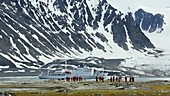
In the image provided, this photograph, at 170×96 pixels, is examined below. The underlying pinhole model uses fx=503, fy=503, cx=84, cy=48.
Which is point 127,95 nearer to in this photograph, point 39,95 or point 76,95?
point 76,95

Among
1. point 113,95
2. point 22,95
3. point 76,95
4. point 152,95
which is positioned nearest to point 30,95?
point 22,95

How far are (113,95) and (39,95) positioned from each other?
40.0 feet

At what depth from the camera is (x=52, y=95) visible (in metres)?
82.8

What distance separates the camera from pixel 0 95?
82562mm

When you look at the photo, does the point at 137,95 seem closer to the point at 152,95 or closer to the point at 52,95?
the point at 152,95

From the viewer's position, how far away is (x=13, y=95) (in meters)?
82.2

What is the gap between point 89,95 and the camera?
81.8 meters

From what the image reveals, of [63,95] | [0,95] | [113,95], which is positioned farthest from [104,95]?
[0,95]

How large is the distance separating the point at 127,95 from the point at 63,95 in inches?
413

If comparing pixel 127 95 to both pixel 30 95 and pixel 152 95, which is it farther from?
pixel 30 95

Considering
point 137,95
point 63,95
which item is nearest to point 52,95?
point 63,95

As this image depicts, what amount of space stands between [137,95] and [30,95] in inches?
688

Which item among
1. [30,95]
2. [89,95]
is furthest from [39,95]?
[89,95]

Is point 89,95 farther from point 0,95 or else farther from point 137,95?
point 0,95
